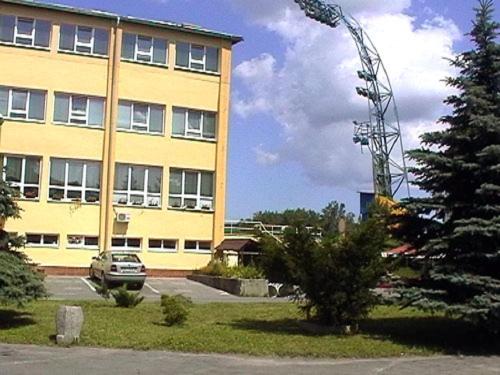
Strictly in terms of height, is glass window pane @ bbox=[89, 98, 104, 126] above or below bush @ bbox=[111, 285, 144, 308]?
above

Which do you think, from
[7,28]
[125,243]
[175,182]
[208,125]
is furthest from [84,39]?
[125,243]

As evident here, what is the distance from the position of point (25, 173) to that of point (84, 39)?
24.8 ft

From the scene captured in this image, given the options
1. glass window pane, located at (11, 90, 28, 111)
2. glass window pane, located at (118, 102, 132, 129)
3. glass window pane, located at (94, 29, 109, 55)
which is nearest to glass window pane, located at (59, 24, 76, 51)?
glass window pane, located at (94, 29, 109, 55)

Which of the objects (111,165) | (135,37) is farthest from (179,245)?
(135,37)

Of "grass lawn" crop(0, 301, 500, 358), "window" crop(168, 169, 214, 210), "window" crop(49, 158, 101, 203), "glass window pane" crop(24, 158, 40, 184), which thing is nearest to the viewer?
"grass lawn" crop(0, 301, 500, 358)

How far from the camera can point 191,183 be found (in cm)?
4188

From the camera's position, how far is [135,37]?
135 feet

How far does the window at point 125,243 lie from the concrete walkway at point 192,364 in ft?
81.7

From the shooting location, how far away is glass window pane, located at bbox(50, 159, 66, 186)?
127 ft

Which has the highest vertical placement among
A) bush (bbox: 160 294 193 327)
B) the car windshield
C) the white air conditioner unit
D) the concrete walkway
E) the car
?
the white air conditioner unit

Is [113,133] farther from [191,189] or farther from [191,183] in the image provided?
[191,189]

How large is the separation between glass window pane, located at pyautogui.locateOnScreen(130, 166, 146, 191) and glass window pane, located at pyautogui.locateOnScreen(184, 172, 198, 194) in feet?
7.86

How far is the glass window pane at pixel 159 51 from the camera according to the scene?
136 feet

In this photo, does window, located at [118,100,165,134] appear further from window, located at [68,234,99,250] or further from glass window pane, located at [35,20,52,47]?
window, located at [68,234,99,250]
